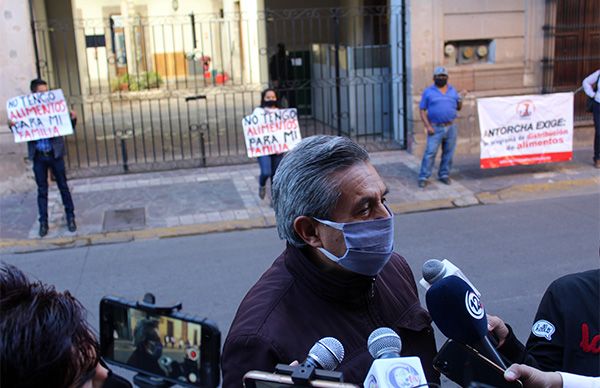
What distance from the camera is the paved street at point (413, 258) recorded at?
5992 millimetres

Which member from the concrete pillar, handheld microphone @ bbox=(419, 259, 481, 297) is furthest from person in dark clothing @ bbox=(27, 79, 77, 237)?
handheld microphone @ bbox=(419, 259, 481, 297)

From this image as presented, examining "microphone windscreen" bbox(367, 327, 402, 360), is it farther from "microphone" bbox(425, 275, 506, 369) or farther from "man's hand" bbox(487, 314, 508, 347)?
"man's hand" bbox(487, 314, 508, 347)

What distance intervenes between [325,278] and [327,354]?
51 centimetres

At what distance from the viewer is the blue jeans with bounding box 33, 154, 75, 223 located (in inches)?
328

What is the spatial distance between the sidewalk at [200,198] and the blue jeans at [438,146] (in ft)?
0.72

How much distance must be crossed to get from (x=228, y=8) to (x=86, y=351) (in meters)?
23.9

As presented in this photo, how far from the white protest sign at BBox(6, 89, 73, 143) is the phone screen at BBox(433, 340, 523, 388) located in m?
7.62

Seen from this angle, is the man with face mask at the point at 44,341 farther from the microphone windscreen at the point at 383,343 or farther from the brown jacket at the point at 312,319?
the microphone windscreen at the point at 383,343

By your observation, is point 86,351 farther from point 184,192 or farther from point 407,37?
point 407,37

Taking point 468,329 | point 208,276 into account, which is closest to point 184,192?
point 208,276

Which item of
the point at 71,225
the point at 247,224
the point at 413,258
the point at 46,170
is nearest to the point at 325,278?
the point at 413,258

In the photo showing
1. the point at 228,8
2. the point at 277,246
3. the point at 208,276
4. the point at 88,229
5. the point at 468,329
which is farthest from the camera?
the point at 228,8

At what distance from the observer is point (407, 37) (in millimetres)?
11672

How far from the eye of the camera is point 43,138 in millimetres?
8398
